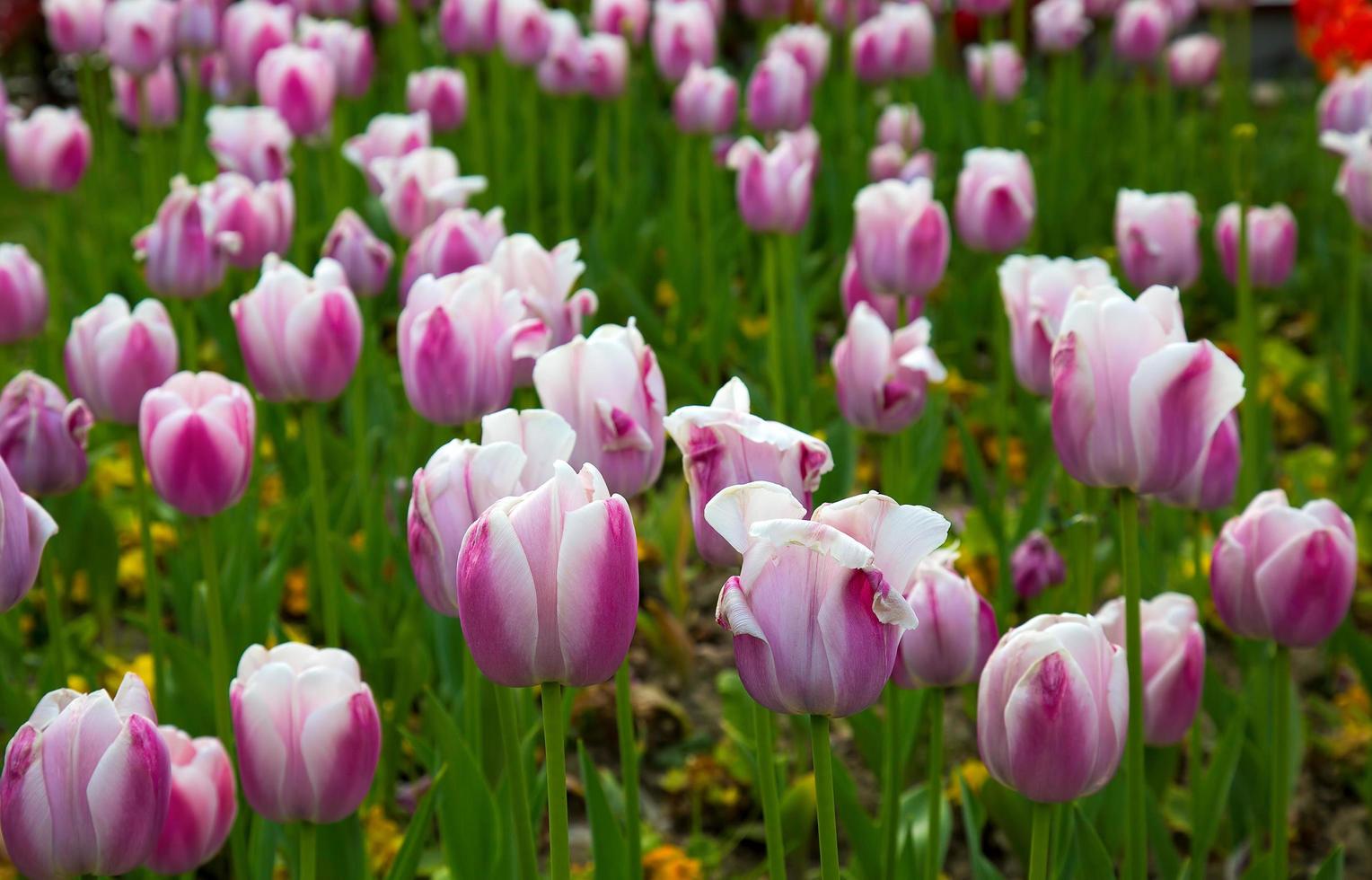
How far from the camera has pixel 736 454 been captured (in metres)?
1.14

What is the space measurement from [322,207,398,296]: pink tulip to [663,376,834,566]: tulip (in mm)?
1472

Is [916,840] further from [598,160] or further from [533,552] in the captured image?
[598,160]

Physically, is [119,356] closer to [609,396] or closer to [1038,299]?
[609,396]

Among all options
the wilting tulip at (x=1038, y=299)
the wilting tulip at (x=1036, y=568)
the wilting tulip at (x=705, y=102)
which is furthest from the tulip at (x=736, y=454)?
the wilting tulip at (x=705, y=102)

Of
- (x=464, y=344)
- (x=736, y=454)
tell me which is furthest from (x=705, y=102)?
(x=736, y=454)

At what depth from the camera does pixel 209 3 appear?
12.7 ft

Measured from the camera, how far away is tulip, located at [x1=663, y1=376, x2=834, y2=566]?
1115 millimetres

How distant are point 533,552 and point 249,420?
752 millimetres

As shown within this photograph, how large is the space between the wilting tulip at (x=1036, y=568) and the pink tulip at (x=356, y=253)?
1165mm

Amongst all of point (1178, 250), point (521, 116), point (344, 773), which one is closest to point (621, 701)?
point (344, 773)

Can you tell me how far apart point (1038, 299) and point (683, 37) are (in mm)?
2165

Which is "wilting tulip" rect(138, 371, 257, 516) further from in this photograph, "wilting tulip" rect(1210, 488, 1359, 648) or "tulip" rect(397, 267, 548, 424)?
"wilting tulip" rect(1210, 488, 1359, 648)

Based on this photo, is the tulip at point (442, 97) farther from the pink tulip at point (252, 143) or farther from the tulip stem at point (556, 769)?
the tulip stem at point (556, 769)

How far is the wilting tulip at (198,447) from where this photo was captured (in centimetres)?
157
